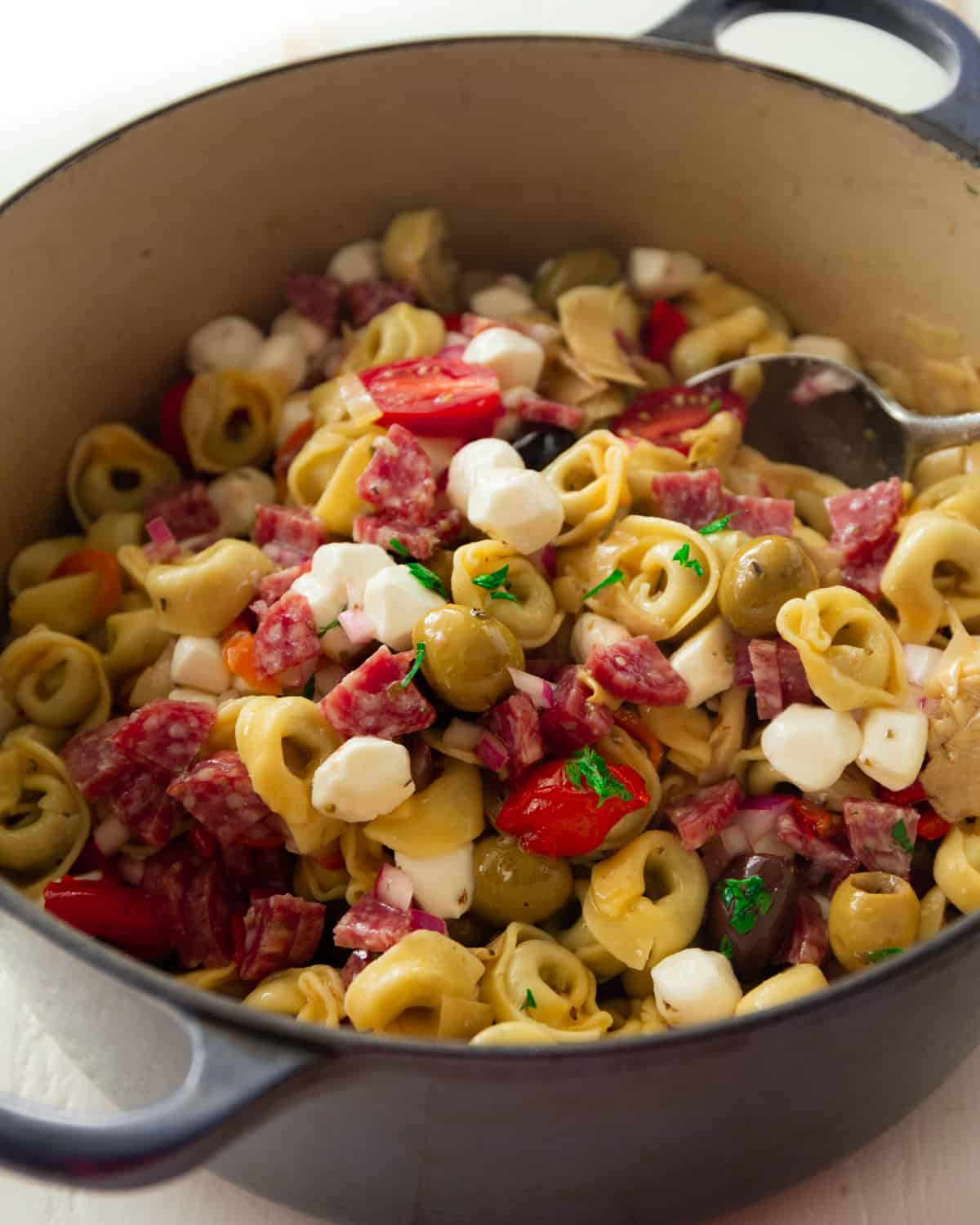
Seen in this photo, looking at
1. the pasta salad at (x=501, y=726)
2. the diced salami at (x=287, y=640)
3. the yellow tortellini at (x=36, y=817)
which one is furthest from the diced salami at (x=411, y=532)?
the yellow tortellini at (x=36, y=817)

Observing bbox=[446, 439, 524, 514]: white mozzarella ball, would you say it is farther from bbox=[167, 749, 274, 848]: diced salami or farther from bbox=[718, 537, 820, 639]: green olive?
bbox=[167, 749, 274, 848]: diced salami

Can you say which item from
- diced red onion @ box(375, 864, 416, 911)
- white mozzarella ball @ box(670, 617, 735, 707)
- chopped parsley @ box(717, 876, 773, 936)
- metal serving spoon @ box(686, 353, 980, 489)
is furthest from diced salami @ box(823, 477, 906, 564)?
diced red onion @ box(375, 864, 416, 911)

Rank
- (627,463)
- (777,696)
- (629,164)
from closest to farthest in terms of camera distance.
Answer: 1. (777,696)
2. (627,463)
3. (629,164)

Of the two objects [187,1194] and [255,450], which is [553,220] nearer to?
[255,450]

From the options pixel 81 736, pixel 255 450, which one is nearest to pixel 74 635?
pixel 81 736

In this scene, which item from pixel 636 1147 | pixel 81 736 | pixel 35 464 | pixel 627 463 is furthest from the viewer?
pixel 35 464

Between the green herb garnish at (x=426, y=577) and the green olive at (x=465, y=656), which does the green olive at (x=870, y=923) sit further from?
the green herb garnish at (x=426, y=577)
